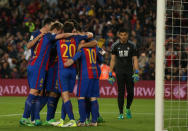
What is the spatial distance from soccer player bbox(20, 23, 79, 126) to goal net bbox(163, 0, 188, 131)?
2281 millimetres

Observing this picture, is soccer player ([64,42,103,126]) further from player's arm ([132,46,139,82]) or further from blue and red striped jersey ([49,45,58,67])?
player's arm ([132,46,139,82])

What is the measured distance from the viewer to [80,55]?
872 centimetres

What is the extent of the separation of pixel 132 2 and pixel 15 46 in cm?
681

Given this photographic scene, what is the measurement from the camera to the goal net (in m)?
8.84

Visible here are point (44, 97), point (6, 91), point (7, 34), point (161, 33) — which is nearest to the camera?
point (161, 33)

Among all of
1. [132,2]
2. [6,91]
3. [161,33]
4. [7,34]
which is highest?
[132,2]

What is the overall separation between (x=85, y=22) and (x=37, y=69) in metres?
15.2

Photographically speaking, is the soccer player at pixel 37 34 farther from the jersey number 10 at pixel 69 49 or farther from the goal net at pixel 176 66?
the goal net at pixel 176 66

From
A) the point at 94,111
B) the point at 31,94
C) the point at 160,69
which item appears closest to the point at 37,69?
the point at 31,94

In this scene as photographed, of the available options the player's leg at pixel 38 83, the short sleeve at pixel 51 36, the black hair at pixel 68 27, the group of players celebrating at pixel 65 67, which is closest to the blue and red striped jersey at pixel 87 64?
the group of players celebrating at pixel 65 67

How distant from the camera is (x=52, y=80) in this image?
30.1 feet

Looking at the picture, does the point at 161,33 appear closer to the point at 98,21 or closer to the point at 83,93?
the point at 83,93

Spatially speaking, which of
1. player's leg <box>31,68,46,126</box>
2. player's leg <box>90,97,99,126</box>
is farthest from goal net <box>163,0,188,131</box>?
player's leg <box>31,68,46,126</box>

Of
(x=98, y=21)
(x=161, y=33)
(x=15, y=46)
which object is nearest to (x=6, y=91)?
(x=15, y=46)
